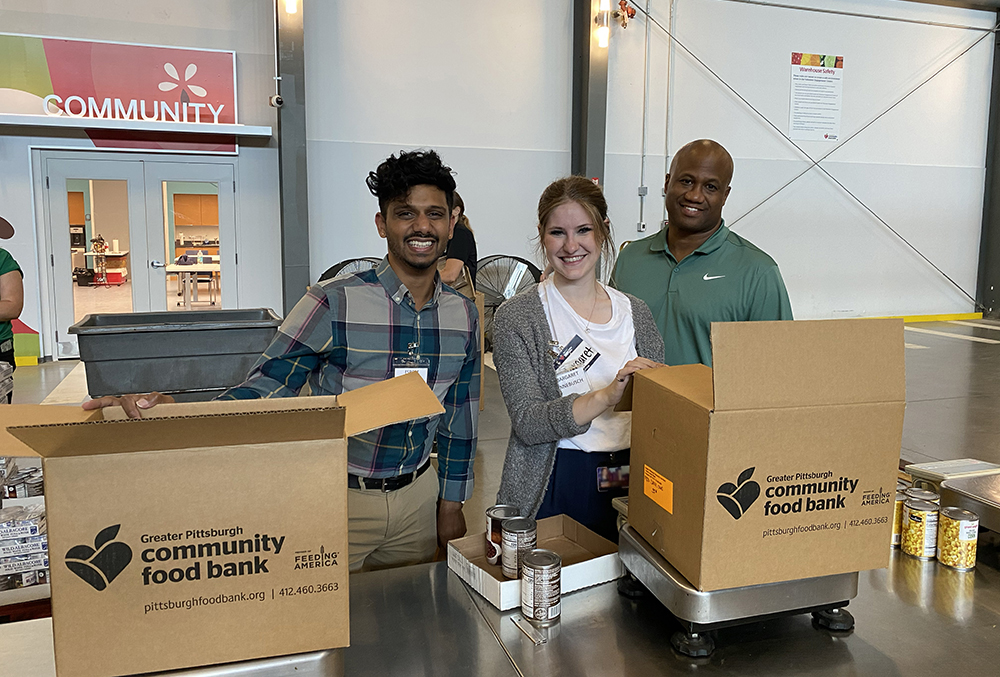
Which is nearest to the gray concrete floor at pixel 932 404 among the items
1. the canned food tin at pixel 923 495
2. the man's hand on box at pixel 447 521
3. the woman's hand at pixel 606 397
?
the man's hand on box at pixel 447 521

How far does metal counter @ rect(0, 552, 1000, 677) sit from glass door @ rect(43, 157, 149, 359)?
691 centimetres

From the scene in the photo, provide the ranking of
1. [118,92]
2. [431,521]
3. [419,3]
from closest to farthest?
[431,521], [118,92], [419,3]

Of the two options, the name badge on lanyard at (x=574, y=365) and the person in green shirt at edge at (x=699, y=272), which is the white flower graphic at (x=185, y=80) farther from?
the name badge on lanyard at (x=574, y=365)

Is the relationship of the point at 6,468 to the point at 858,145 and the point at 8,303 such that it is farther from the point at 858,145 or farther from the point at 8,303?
the point at 858,145

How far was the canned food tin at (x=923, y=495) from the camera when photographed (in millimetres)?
1530

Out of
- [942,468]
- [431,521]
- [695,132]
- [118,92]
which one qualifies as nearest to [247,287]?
[118,92]

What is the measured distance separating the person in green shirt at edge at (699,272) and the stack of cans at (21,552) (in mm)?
1735

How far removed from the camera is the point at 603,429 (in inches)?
66.8

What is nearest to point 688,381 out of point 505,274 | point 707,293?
point 707,293

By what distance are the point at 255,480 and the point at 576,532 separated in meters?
0.82

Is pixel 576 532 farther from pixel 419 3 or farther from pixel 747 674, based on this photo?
pixel 419 3

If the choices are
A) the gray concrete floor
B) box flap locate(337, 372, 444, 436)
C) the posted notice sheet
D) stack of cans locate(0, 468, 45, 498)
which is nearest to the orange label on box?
box flap locate(337, 372, 444, 436)

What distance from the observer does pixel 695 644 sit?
1.11m

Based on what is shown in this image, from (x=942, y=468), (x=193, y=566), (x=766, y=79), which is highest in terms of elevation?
(x=766, y=79)
